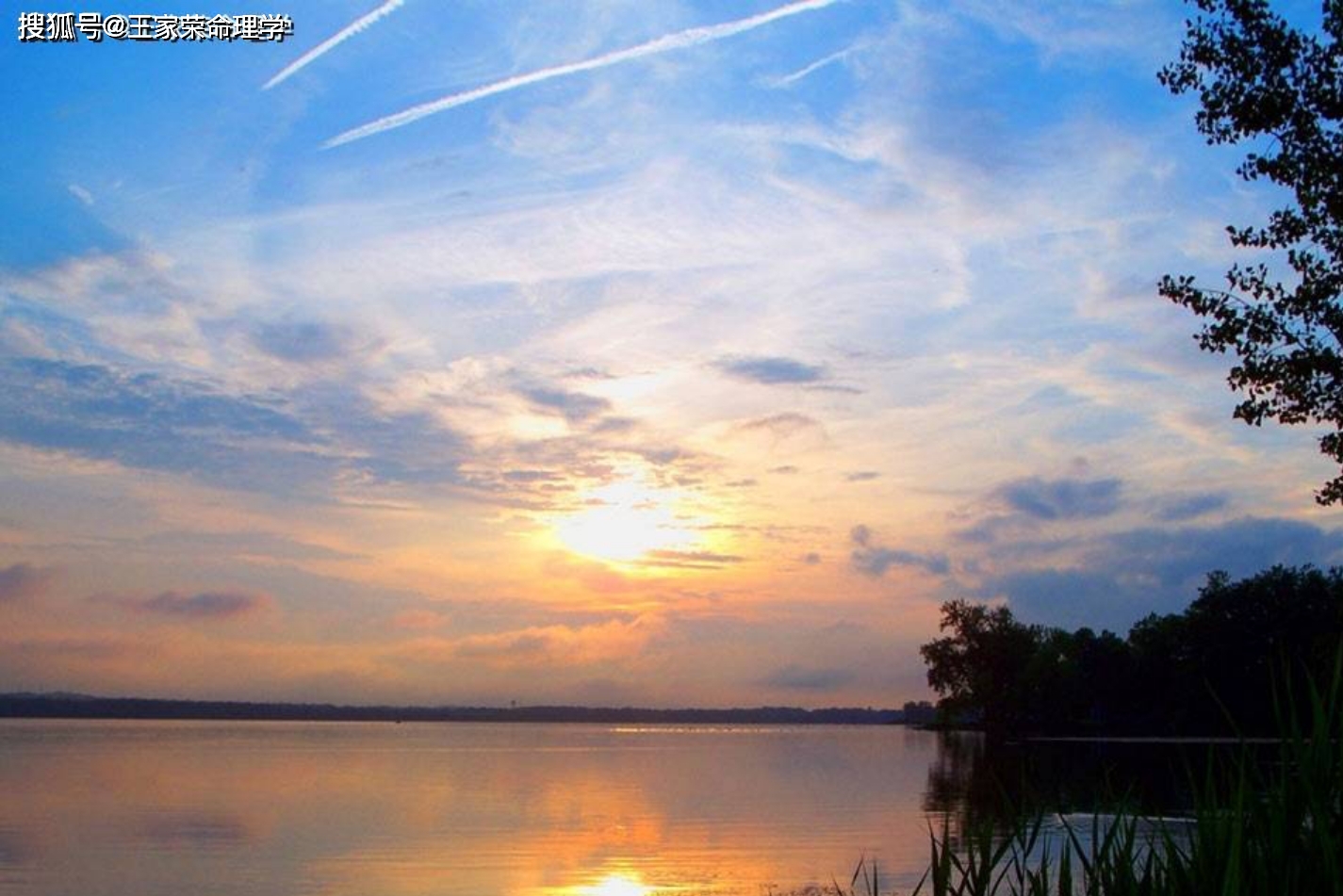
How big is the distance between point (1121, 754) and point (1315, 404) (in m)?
87.2

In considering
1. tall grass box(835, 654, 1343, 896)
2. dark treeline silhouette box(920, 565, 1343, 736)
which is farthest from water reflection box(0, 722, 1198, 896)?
dark treeline silhouette box(920, 565, 1343, 736)

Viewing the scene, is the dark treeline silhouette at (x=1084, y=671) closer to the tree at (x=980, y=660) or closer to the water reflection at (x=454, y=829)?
the tree at (x=980, y=660)

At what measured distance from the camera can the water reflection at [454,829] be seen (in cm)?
3344

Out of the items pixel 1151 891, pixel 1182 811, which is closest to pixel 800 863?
pixel 1182 811

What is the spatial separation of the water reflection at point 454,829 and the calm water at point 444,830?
0.11 meters

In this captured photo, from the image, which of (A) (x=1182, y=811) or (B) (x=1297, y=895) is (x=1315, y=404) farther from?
(A) (x=1182, y=811)

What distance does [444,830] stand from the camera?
154 ft

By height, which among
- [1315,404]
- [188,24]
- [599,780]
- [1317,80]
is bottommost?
[599,780]

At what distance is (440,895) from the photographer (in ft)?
102

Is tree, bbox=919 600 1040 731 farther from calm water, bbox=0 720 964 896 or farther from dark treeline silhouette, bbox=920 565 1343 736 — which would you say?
calm water, bbox=0 720 964 896

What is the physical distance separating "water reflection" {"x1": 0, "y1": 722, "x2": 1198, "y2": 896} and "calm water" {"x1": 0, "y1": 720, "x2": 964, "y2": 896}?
4.4 inches

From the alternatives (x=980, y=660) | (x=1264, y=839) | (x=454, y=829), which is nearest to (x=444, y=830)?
(x=454, y=829)

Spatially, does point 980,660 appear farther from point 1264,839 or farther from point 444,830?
point 1264,839

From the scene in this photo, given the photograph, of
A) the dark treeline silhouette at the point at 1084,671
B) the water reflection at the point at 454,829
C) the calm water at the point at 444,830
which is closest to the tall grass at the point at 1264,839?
the water reflection at the point at 454,829
